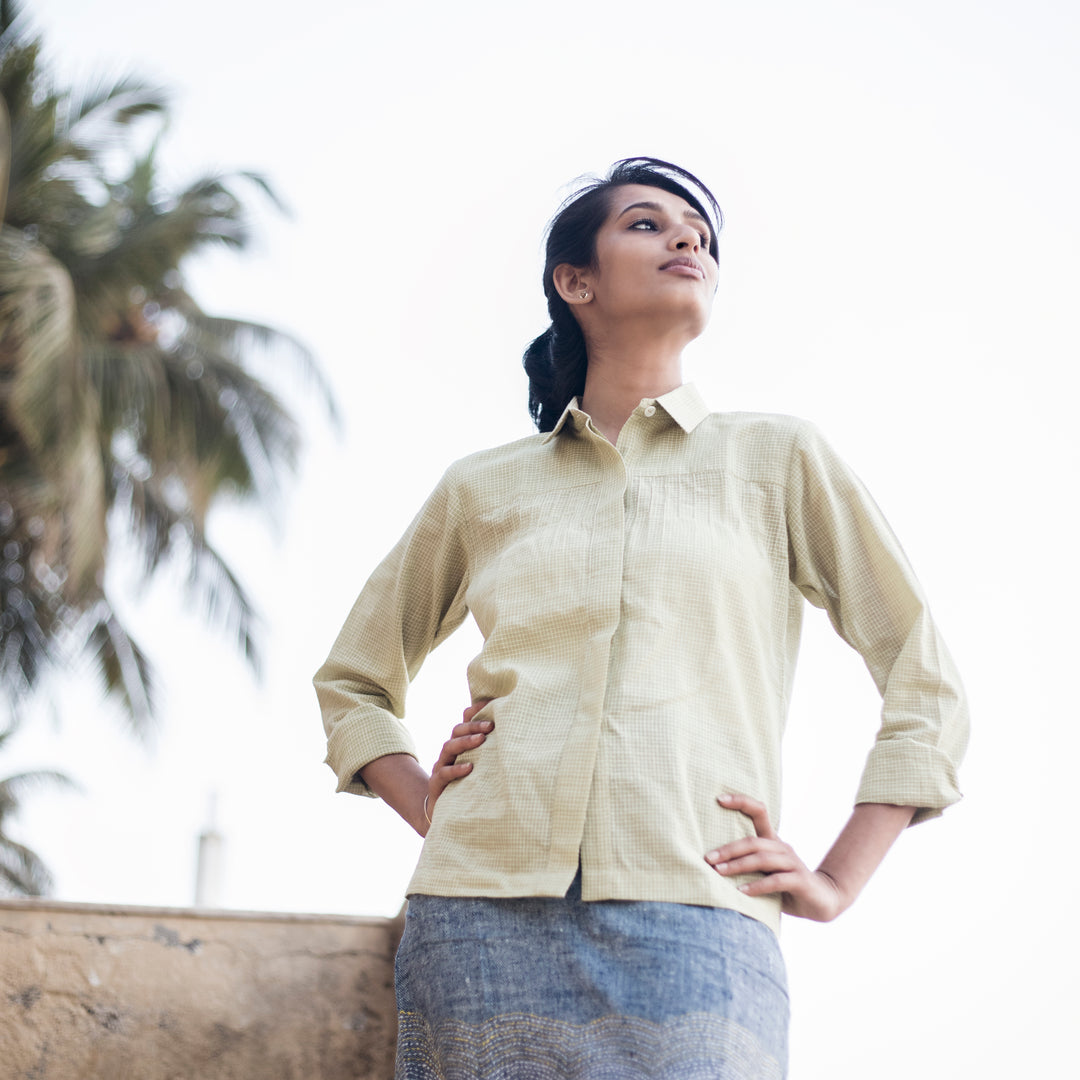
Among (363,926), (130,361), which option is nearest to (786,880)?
(363,926)

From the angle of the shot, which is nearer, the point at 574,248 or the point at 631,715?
the point at 631,715

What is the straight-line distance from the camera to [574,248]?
225cm

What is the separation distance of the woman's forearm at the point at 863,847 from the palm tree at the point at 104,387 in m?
7.90

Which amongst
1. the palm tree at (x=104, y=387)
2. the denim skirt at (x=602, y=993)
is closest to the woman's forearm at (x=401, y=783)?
the denim skirt at (x=602, y=993)

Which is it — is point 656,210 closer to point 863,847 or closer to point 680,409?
point 680,409

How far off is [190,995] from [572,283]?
1676 mm

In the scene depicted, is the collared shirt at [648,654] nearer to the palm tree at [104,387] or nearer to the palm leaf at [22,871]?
the palm tree at [104,387]

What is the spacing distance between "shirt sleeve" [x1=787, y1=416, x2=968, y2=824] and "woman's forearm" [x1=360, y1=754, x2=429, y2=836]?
1.95 feet

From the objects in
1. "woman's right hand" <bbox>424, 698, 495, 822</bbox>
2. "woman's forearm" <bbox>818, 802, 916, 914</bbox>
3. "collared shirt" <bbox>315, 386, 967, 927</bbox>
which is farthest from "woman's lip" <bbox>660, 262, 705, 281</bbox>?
"woman's forearm" <bbox>818, 802, 916, 914</bbox>

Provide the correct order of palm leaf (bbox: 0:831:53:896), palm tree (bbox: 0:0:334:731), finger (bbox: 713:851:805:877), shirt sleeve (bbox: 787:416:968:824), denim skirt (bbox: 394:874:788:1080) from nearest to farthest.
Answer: denim skirt (bbox: 394:874:788:1080) < finger (bbox: 713:851:805:877) < shirt sleeve (bbox: 787:416:968:824) < palm tree (bbox: 0:0:334:731) < palm leaf (bbox: 0:831:53:896)

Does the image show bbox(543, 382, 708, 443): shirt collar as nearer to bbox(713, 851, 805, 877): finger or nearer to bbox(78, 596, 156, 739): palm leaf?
bbox(713, 851, 805, 877): finger

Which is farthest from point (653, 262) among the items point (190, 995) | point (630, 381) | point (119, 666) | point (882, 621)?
point (119, 666)

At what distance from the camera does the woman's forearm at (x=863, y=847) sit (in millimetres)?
1560

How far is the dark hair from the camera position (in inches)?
88.1
